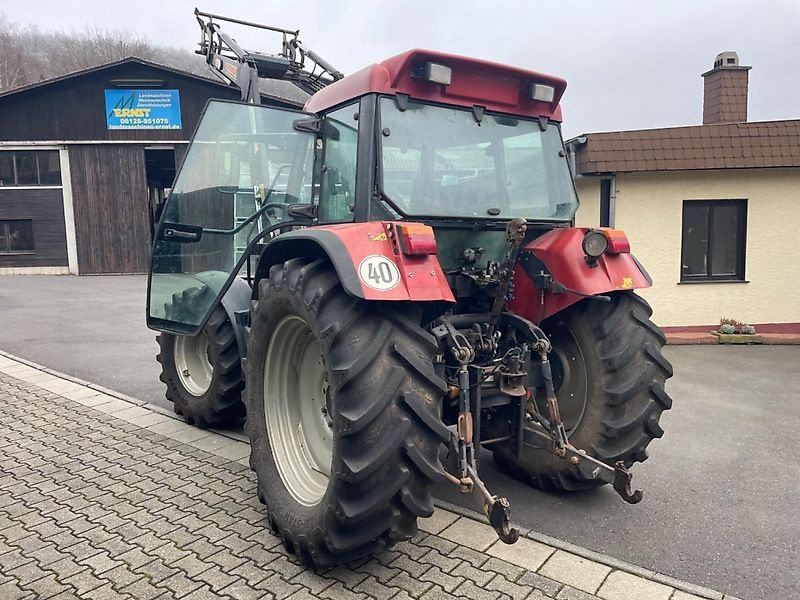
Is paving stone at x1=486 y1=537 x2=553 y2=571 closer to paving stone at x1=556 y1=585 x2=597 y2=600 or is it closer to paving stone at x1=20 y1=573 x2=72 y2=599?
paving stone at x1=556 y1=585 x2=597 y2=600

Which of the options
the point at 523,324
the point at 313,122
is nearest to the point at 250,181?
the point at 313,122

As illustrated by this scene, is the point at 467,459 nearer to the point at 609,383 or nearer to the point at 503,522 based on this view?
the point at 503,522

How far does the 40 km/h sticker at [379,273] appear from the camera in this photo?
8.80 ft

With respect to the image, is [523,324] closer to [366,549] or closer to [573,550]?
[573,550]

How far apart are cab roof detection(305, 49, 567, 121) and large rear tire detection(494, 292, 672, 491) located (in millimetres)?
1204

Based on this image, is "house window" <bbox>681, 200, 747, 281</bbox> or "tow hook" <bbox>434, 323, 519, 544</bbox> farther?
"house window" <bbox>681, 200, 747, 281</bbox>

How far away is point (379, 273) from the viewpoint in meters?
2.73

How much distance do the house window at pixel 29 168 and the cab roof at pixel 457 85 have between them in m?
19.8

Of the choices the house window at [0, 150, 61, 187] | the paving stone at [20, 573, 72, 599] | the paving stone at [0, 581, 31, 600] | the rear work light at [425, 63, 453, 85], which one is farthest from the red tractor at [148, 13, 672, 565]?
the house window at [0, 150, 61, 187]

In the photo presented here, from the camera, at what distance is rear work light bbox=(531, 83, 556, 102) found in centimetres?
364

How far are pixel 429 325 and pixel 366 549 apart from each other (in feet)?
3.74

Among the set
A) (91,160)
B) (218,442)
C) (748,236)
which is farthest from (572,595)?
(91,160)

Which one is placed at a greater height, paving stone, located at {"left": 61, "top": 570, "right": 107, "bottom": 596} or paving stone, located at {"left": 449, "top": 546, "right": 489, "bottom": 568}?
paving stone, located at {"left": 61, "top": 570, "right": 107, "bottom": 596}

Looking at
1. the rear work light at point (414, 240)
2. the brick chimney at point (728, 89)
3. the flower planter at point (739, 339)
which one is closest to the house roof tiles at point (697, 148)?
the brick chimney at point (728, 89)
